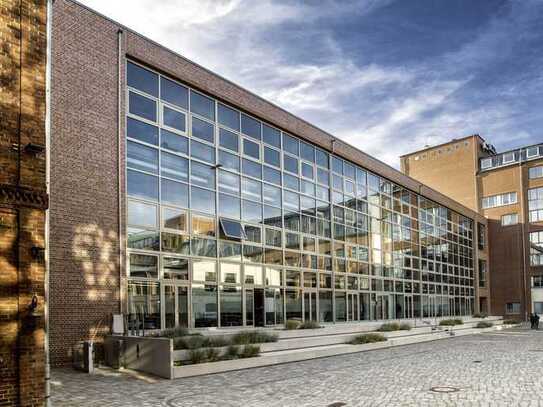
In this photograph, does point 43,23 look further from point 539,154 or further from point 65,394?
point 539,154

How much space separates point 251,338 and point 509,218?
4686cm

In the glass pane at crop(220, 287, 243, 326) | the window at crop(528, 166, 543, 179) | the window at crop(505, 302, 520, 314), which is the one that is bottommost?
the window at crop(505, 302, 520, 314)

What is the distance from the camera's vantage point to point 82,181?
1689 centimetres

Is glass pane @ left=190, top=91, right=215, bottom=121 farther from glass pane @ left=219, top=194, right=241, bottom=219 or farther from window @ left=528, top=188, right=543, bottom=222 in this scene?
window @ left=528, top=188, right=543, bottom=222

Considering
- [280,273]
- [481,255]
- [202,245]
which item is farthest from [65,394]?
[481,255]

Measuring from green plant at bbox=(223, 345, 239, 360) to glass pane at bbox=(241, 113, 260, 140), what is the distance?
36.3ft

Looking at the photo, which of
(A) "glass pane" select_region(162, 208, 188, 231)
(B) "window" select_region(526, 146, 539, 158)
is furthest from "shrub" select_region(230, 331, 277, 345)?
(B) "window" select_region(526, 146, 539, 158)

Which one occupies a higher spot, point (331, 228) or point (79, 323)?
point (331, 228)

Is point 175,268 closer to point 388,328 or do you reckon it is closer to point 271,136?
point 271,136

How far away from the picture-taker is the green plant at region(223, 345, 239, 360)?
16.4 meters

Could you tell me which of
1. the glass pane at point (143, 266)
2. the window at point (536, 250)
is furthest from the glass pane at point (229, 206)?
the window at point (536, 250)

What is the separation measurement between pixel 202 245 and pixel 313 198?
966cm

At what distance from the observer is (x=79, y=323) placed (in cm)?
1611

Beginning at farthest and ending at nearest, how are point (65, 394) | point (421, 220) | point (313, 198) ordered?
point (421, 220)
point (313, 198)
point (65, 394)
